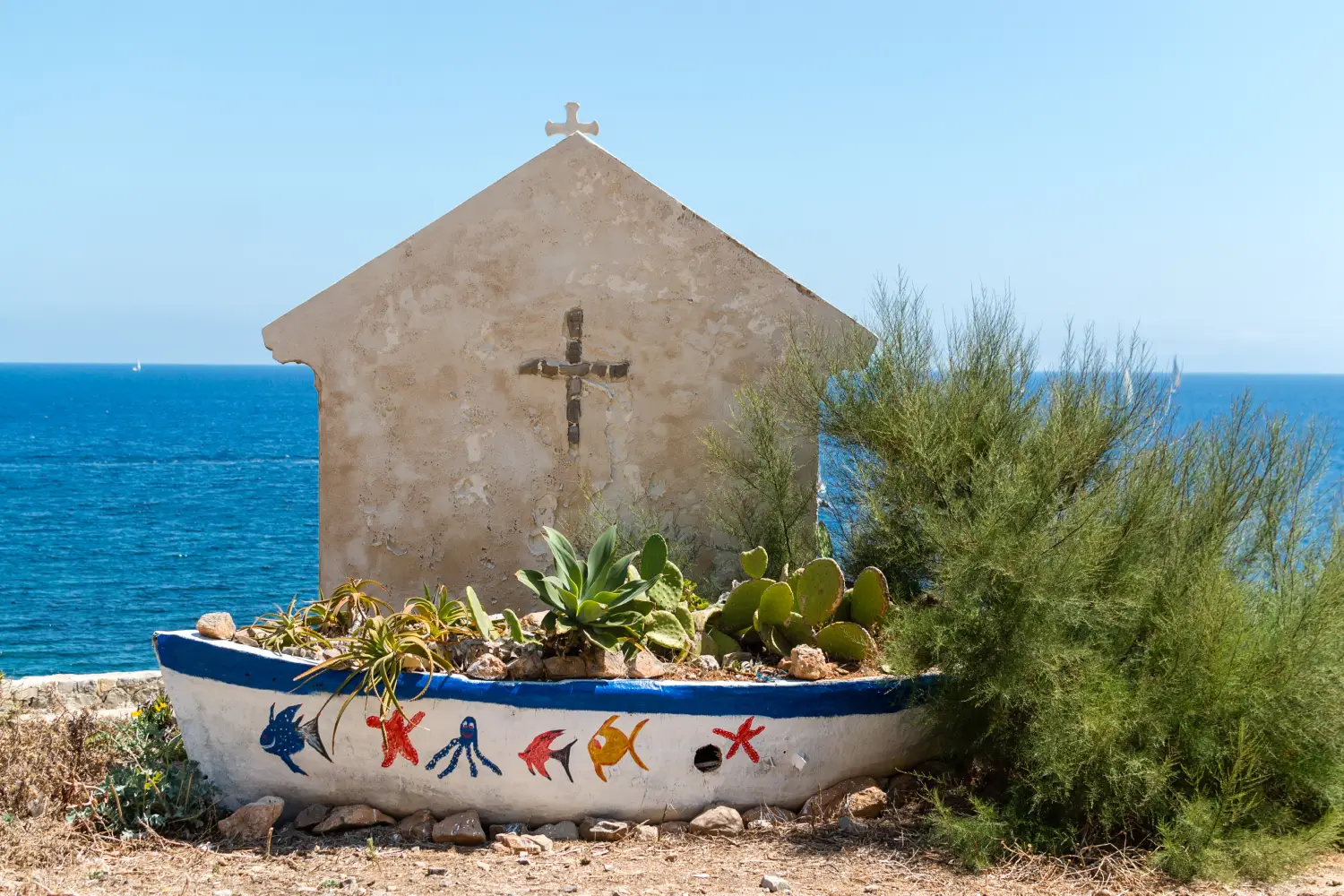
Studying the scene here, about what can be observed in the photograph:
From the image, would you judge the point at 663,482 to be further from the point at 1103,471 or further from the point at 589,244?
the point at 1103,471

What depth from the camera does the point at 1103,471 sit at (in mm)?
7039

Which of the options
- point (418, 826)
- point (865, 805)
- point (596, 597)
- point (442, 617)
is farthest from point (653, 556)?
point (418, 826)

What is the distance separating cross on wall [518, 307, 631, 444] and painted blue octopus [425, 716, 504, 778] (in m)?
3.08

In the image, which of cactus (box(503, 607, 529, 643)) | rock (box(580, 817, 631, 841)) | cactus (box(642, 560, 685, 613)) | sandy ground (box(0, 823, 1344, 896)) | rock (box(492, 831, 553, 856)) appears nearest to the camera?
sandy ground (box(0, 823, 1344, 896))

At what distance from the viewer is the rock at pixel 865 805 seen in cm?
597

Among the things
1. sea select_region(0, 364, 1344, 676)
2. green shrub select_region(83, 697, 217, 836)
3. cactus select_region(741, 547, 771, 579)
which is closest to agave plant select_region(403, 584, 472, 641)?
green shrub select_region(83, 697, 217, 836)

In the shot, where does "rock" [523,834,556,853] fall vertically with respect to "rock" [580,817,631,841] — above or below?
below

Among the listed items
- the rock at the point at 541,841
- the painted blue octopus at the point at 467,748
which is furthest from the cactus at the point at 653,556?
the rock at the point at 541,841

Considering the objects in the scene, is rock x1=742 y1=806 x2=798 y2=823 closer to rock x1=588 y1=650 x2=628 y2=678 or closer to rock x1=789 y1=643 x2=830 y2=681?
rock x1=789 y1=643 x2=830 y2=681

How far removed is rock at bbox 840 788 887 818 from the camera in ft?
19.6

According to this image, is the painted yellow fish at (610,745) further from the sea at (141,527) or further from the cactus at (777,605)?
the sea at (141,527)

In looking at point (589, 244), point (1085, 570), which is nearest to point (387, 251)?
point (589, 244)

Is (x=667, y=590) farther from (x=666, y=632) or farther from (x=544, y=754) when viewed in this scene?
(x=544, y=754)

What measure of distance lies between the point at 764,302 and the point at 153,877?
516cm
